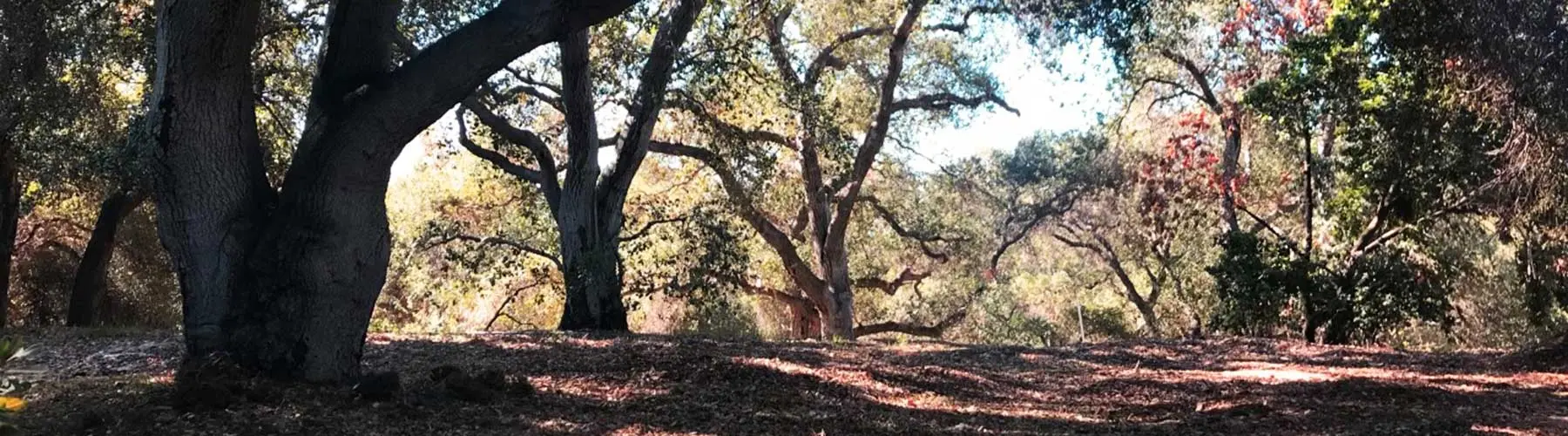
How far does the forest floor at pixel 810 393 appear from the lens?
210 inches

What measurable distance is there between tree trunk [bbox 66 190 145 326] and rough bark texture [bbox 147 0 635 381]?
7782 millimetres

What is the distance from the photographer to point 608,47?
10992 mm

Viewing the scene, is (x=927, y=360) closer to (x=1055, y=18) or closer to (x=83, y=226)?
(x=1055, y=18)

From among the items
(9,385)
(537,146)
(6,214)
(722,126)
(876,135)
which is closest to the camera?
(9,385)

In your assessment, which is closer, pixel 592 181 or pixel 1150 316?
pixel 592 181

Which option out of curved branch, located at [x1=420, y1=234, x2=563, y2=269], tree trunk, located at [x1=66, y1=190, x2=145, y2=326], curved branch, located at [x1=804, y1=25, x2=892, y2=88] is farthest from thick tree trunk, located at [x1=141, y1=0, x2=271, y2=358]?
curved branch, located at [x1=804, y1=25, x2=892, y2=88]

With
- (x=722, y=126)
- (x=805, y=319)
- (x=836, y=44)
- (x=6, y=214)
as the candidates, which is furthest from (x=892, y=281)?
(x=6, y=214)

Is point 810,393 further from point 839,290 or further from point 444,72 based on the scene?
point 839,290

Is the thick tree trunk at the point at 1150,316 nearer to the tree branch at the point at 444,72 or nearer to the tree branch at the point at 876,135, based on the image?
the tree branch at the point at 876,135

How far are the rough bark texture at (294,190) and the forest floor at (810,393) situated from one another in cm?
38

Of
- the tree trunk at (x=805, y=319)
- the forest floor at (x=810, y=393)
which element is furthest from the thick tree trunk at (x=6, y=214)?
the tree trunk at (x=805, y=319)

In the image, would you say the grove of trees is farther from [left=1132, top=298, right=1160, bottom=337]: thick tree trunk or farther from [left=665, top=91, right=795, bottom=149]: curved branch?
[left=1132, top=298, right=1160, bottom=337]: thick tree trunk

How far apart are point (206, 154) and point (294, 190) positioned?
44cm

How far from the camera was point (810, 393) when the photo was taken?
7.02 m
